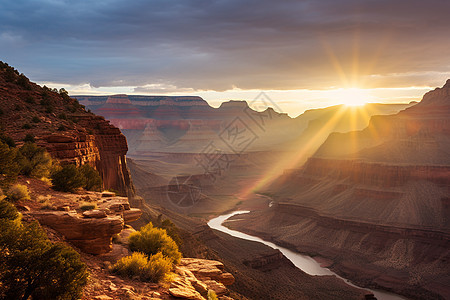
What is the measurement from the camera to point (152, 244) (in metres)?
15.2

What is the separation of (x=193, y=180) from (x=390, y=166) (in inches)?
2490

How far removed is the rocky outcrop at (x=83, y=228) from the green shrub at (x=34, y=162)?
601cm

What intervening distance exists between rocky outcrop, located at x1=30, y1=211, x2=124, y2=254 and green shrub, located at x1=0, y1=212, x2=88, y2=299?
297 cm

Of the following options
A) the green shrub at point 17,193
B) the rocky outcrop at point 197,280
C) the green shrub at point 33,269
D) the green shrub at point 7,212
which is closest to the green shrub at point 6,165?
the green shrub at point 17,193

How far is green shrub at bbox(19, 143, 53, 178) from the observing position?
17.8 m

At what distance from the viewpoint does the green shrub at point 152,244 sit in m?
15.0

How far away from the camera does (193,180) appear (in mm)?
126250

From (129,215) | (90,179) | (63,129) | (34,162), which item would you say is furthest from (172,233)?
(63,129)

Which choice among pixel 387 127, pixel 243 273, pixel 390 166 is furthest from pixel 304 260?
pixel 387 127

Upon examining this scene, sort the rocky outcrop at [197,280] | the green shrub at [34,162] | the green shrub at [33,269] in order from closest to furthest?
the green shrub at [33,269]
the rocky outcrop at [197,280]
the green shrub at [34,162]

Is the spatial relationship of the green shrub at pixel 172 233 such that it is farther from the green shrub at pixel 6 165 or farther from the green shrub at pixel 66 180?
the green shrub at pixel 6 165

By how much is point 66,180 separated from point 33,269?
9.86 m

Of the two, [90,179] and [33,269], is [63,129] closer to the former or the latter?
[90,179]

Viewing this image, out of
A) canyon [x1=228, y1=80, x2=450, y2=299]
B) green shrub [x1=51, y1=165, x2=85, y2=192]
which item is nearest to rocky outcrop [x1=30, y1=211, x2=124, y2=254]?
green shrub [x1=51, y1=165, x2=85, y2=192]
